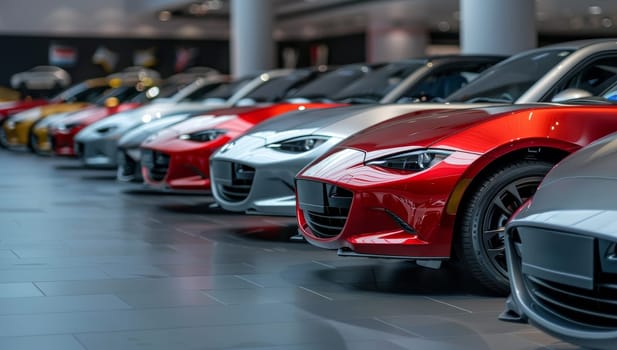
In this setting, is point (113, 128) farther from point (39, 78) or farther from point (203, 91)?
point (39, 78)

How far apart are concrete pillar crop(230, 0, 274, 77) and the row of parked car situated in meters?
12.7

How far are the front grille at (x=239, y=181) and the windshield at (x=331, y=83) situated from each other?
285cm

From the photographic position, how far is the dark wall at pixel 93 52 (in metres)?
37.0

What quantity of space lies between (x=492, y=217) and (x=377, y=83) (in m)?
4.45

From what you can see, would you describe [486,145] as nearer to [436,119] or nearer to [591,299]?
[436,119]

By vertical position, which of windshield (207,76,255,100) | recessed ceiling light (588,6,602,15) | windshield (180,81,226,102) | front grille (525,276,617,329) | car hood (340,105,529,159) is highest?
recessed ceiling light (588,6,602,15)

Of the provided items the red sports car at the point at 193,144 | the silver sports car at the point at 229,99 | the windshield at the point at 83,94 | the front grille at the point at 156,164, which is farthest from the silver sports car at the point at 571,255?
the windshield at the point at 83,94

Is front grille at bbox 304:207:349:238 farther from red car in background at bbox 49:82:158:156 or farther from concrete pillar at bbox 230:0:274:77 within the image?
concrete pillar at bbox 230:0:274:77

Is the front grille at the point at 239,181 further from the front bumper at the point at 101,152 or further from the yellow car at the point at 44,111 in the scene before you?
the yellow car at the point at 44,111

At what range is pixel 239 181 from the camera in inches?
324

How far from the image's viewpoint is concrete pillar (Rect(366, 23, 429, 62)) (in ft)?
119

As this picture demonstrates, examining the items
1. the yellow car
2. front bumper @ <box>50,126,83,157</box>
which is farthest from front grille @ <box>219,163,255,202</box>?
the yellow car

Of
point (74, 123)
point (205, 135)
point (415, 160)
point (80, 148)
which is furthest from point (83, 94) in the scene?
point (415, 160)

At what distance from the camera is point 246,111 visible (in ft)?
34.6
